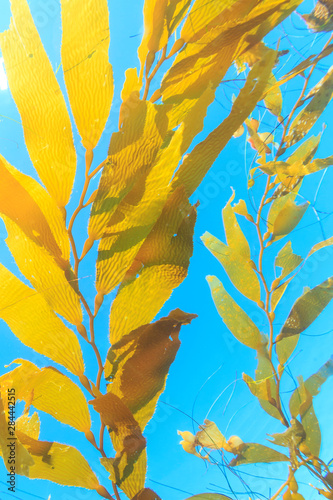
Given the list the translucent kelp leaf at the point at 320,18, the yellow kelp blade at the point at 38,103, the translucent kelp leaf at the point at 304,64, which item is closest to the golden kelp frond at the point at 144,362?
the yellow kelp blade at the point at 38,103

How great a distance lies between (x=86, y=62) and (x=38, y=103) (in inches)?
1.8

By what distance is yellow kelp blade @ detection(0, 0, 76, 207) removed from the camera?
0.21 meters

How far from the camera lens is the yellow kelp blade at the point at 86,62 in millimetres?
214

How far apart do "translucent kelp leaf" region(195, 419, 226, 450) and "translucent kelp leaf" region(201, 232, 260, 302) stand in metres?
0.14

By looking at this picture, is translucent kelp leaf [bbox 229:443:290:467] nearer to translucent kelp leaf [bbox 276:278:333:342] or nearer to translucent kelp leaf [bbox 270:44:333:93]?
translucent kelp leaf [bbox 276:278:333:342]

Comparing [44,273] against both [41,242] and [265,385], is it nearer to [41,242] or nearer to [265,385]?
[41,242]

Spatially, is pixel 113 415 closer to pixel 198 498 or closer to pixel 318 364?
pixel 198 498

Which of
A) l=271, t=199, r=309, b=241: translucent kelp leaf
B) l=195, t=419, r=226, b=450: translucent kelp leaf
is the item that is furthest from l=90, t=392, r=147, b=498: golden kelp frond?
l=271, t=199, r=309, b=241: translucent kelp leaf

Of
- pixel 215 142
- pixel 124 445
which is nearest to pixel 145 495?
pixel 124 445

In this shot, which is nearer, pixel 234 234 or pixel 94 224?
pixel 94 224

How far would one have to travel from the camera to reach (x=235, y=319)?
1.01 feet

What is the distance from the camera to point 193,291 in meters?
0.34

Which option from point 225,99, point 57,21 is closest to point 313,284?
point 225,99

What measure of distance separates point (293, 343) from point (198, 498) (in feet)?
0.56
